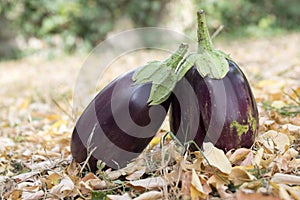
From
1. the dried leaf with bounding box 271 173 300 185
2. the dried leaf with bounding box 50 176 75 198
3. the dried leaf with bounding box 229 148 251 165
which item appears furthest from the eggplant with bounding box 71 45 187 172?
the dried leaf with bounding box 271 173 300 185

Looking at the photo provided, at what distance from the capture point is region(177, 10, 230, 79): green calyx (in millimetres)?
1254

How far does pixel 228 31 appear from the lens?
30.9 ft

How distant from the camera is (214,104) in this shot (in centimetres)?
124

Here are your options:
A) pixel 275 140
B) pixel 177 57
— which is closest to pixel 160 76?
pixel 177 57

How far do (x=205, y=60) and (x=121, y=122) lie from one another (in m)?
0.29

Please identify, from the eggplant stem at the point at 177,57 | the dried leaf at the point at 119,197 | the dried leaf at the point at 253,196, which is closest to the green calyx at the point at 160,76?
the eggplant stem at the point at 177,57

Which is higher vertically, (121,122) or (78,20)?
(78,20)

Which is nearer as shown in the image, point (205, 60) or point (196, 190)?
point (196, 190)

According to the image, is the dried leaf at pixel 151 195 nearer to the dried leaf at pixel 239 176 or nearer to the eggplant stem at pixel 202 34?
the dried leaf at pixel 239 176

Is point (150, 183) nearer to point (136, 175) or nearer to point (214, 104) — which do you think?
point (136, 175)

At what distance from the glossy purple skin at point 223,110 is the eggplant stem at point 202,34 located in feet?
0.22

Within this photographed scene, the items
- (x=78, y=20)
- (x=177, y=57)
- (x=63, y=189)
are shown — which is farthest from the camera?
(x=78, y=20)

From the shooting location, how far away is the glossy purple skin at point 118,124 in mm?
1297

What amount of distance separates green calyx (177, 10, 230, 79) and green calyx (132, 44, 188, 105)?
0.02 metres
